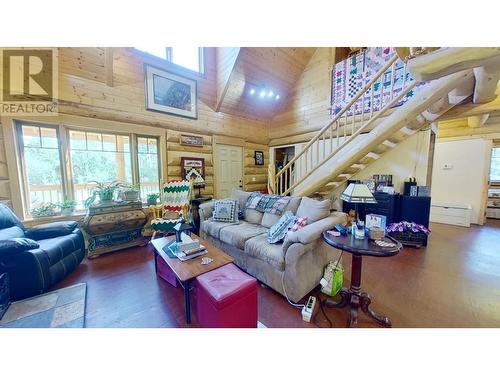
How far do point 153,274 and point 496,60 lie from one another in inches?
146

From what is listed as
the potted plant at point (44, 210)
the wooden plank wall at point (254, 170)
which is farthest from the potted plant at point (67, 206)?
the wooden plank wall at point (254, 170)

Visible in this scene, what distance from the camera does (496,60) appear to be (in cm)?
130

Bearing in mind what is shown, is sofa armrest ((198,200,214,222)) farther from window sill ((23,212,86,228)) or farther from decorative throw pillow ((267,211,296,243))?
window sill ((23,212,86,228))

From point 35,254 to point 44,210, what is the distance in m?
1.30

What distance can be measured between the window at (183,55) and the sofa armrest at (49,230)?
3191mm

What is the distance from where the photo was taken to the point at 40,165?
2.72m

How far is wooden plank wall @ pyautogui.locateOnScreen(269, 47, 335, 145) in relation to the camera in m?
4.39

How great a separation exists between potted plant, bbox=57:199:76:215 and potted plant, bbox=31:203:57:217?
8cm

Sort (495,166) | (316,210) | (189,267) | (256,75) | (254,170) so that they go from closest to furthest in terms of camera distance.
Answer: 1. (189,267)
2. (316,210)
3. (256,75)
4. (495,166)
5. (254,170)

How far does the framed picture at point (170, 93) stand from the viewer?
136 inches

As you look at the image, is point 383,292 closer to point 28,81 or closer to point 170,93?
point 170,93

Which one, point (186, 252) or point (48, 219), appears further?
point (48, 219)

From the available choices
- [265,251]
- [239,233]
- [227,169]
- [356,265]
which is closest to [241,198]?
[239,233]
